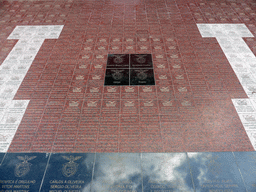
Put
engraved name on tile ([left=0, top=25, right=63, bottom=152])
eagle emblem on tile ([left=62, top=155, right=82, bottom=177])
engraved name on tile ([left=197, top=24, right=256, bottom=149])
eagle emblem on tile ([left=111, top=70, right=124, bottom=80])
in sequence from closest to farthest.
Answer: eagle emblem on tile ([left=62, top=155, right=82, bottom=177]), engraved name on tile ([left=0, top=25, right=63, bottom=152]), engraved name on tile ([left=197, top=24, right=256, bottom=149]), eagle emblem on tile ([left=111, top=70, right=124, bottom=80])

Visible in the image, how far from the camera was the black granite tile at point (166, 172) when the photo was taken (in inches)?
168

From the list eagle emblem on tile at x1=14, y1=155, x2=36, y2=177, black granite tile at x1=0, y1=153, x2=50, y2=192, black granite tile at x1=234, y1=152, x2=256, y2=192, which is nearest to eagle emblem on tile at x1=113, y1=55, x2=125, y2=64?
black granite tile at x1=0, y1=153, x2=50, y2=192

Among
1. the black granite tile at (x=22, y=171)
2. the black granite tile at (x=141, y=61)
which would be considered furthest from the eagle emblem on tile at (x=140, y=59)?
the black granite tile at (x=22, y=171)

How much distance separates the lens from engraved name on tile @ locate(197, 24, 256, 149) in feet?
18.1

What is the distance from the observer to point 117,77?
6.47 meters

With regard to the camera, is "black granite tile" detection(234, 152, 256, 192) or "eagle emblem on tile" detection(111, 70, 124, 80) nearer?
"black granite tile" detection(234, 152, 256, 192)

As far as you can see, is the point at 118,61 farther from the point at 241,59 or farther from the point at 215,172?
the point at 215,172

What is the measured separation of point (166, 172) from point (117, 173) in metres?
1.10

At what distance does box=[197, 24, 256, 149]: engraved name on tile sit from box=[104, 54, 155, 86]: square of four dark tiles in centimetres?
272

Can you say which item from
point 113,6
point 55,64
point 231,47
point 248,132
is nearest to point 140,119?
point 248,132

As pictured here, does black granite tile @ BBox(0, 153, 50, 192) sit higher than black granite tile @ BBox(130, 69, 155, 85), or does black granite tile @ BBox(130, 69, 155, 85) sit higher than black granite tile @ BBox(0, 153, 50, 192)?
black granite tile @ BBox(130, 69, 155, 85)

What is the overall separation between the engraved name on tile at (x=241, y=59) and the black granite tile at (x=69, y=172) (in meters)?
4.12

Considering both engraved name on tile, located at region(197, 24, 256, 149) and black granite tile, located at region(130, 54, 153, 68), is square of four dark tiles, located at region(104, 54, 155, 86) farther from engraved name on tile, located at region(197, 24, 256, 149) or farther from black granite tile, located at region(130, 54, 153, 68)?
engraved name on tile, located at region(197, 24, 256, 149)

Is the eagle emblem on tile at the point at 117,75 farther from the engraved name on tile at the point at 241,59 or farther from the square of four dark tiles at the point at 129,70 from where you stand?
the engraved name on tile at the point at 241,59
